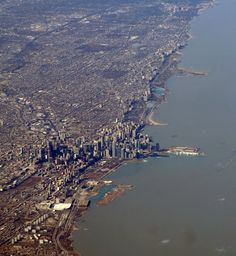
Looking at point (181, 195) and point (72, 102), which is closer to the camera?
point (181, 195)

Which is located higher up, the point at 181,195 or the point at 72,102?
the point at 72,102

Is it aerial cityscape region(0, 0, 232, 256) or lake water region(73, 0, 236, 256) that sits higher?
aerial cityscape region(0, 0, 232, 256)

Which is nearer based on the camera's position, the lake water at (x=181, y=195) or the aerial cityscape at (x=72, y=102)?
the lake water at (x=181, y=195)

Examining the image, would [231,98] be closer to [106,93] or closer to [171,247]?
[106,93]

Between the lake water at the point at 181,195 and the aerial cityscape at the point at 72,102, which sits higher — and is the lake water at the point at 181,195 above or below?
below

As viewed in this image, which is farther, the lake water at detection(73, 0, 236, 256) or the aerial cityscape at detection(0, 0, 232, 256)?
the aerial cityscape at detection(0, 0, 232, 256)
